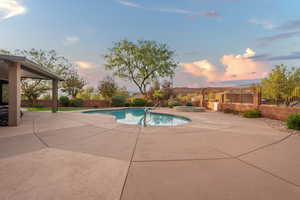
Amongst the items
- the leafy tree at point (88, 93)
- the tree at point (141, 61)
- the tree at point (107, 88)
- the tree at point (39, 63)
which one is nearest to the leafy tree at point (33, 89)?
the tree at point (39, 63)

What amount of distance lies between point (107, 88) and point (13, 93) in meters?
14.0

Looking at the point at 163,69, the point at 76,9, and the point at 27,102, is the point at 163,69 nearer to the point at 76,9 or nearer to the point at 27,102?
the point at 76,9

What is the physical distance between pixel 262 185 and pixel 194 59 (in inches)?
778

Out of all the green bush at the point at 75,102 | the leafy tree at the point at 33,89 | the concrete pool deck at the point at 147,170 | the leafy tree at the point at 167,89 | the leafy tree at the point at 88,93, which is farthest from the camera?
the leafy tree at the point at 88,93

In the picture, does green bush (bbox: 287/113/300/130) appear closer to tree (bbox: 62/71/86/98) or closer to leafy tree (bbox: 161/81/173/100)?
leafy tree (bbox: 161/81/173/100)

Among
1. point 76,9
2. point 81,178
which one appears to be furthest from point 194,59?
point 81,178

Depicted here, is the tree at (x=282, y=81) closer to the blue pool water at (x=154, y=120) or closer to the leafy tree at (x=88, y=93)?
the blue pool water at (x=154, y=120)

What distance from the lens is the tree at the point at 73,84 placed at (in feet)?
65.4

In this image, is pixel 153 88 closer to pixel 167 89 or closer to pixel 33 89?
pixel 167 89

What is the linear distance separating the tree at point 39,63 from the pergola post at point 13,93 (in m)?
11.6

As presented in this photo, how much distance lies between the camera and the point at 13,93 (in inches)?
230

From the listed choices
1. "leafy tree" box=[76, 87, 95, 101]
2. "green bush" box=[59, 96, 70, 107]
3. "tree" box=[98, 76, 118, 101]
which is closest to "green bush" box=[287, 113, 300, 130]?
"tree" box=[98, 76, 118, 101]

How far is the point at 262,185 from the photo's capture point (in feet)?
6.56

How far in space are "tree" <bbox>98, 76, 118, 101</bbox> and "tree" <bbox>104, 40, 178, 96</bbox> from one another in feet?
6.84
